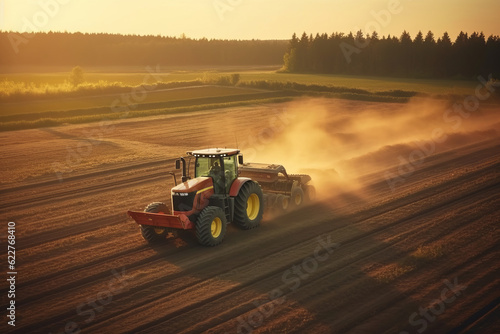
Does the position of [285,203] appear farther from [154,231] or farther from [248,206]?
[154,231]

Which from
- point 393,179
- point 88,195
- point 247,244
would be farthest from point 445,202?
point 88,195

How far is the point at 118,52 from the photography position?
12325 centimetres

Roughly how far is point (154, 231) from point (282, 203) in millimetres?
4344

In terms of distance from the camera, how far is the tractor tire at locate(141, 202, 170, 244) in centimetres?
1330

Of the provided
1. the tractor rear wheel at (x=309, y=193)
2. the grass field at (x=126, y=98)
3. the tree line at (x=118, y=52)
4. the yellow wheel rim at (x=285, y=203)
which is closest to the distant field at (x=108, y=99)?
the grass field at (x=126, y=98)

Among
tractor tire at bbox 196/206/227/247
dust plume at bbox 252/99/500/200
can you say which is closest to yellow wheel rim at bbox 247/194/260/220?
tractor tire at bbox 196/206/227/247

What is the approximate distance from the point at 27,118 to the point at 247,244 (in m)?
32.5

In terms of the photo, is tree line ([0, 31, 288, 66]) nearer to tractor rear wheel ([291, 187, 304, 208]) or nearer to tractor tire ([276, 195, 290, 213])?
tractor rear wheel ([291, 187, 304, 208])

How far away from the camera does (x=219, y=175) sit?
13758mm

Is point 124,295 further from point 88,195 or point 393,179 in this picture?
point 393,179

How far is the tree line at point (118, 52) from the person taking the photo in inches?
4355

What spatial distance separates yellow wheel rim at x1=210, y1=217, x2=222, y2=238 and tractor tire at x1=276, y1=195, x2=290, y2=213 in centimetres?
303

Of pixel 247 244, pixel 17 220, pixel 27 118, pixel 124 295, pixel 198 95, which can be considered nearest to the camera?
pixel 124 295

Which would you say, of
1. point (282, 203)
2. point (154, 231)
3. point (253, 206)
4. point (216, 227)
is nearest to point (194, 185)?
point (216, 227)
